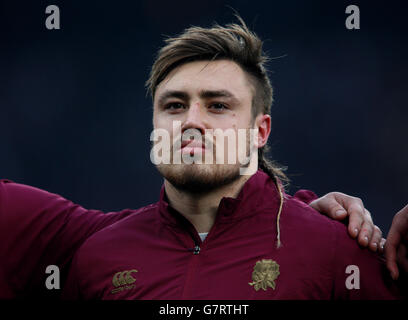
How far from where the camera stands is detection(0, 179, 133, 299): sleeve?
2.14m

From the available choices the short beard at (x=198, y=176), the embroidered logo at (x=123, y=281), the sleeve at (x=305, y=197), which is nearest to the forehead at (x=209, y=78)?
the short beard at (x=198, y=176)

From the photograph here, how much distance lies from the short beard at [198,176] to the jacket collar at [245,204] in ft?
0.27

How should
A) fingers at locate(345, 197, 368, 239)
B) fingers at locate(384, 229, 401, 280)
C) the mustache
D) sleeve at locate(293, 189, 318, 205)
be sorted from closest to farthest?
fingers at locate(384, 229, 401, 280)
fingers at locate(345, 197, 368, 239)
the mustache
sleeve at locate(293, 189, 318, 205)

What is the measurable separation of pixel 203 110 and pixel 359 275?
896 millimetres

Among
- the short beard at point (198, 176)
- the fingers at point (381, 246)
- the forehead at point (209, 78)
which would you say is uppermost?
the forehead at point (209, 78)

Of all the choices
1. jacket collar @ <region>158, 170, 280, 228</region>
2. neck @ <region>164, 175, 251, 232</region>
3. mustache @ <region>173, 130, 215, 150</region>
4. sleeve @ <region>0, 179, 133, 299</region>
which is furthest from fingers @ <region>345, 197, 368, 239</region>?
sleeve @ <region>0, 179, 133, 299</region>

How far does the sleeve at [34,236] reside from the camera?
2137 millimetres

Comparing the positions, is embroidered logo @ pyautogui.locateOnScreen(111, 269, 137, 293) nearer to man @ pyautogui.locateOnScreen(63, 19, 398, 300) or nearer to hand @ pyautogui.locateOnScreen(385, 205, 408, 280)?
man @ pyautogui.locateOnScreen(63, 19, 398, 300)

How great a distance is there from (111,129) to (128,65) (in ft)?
2.96

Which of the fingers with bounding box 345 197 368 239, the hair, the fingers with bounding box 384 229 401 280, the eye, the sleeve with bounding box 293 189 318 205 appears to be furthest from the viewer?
the sleeve with bounding box 293 189 318 205

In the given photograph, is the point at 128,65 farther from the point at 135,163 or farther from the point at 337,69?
the point at 337,69

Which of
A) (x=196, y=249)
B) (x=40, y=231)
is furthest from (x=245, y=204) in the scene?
(x=40, y=231)

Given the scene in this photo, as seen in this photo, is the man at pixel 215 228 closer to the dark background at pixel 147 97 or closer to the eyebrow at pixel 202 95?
the eyebrow at pixel 202 95
